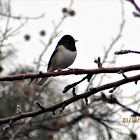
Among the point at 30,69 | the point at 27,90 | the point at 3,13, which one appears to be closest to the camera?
the point at 3,13

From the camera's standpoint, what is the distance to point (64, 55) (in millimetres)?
2535

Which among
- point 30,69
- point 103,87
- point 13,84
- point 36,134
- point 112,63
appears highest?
point 103,87

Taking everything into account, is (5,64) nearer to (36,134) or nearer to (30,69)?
(30,69)

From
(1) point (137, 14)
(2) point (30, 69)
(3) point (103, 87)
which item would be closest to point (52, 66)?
(2) point (30, 69)

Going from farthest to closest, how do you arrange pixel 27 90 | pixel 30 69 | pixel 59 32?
pixel 30 69, pixel 27 90, pixel 59 32

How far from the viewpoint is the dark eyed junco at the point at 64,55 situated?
254 centimetres

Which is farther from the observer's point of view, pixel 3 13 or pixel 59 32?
pixel 59 32

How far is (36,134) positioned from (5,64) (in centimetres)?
98

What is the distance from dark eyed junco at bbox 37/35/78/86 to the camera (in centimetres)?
254

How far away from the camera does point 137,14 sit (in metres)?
0.77

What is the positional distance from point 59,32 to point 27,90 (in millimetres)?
806

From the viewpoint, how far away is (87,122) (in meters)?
3.33

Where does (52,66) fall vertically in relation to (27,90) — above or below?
above

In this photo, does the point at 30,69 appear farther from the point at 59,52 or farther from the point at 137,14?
the point at 137,14
